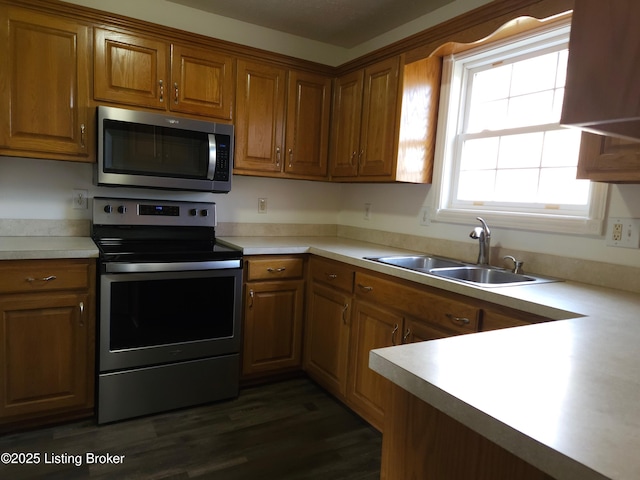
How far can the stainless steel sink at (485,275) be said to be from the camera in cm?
200

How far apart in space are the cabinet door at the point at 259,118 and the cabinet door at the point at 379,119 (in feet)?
1.87

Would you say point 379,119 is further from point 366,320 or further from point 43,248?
point 43,248

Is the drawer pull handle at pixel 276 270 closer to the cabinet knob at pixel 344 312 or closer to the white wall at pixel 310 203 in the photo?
the cabinet knob at pixel 344 312

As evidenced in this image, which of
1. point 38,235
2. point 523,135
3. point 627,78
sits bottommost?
point 38,235

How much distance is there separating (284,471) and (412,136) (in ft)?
6.35

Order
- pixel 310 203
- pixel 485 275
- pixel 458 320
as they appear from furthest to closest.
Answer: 1. pixel 310 203
2. pixel 485 275
3. pixel 458 320

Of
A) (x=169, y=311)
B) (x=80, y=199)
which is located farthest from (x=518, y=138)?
(x=80, y=199)

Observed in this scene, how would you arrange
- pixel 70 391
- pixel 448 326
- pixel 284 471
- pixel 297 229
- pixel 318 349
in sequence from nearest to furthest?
pixel 448 326 < pixel 284 471 < pixel 70 391 < pixel 318 349 < pixel 297 229

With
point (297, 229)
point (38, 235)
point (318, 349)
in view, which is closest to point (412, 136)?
point (297, 229)

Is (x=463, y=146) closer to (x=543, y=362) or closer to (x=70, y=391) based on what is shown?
(x=543, y=362)

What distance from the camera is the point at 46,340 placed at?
208cm

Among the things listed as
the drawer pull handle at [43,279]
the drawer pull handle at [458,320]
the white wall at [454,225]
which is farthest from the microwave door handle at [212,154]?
the drawer pull handle at [458,320]

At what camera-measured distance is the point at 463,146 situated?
2600mm

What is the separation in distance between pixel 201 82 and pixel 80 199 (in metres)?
1.02
